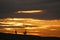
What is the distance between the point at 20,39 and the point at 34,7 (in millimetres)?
1804

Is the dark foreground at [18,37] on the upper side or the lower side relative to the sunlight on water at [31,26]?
lower

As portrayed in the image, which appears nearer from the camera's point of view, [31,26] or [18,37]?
[18,37]

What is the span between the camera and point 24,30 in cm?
556

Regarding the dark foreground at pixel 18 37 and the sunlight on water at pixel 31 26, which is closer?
the dark foreground at pixel 18 37

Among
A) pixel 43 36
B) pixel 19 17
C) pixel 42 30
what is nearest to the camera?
pixel 43 36

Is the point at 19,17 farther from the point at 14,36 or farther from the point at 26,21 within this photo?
the point at 14,36

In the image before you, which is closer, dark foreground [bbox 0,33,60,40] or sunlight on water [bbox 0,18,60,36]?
dark foreground [bbox 0,33,60,40]

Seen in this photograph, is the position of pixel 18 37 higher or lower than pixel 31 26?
lower

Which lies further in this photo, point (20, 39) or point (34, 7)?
point (34, 7)

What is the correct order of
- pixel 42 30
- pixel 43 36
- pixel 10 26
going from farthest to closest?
pixel 10 26
pixel 42 30
pixel 43 36

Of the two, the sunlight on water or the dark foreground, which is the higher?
the sunlight on water

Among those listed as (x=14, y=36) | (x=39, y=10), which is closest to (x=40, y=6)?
(x=39, y=10)

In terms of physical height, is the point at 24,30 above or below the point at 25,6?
below

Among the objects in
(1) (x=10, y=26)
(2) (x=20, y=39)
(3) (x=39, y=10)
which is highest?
(3) (x=39, y=10)
